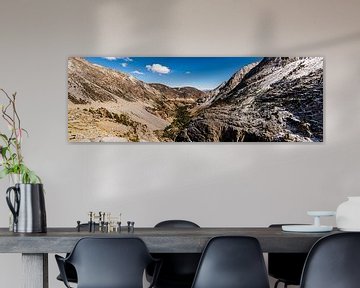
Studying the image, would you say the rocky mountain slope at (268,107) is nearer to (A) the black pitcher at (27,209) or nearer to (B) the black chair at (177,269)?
(B) the black chair at (177,269)

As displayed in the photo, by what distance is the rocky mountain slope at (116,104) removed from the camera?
534cm

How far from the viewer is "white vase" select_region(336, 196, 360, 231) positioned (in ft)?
11.2

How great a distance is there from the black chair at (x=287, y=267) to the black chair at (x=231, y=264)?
0.98 metres

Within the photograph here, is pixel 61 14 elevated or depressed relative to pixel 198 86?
elevated

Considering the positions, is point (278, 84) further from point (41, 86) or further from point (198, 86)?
point (41, 86)

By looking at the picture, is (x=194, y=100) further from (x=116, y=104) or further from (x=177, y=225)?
(x=177, y=225)

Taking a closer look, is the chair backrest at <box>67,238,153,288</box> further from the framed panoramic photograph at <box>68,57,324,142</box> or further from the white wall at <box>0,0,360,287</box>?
the framed panoramic photograph at <box>68,57,324,142</box>

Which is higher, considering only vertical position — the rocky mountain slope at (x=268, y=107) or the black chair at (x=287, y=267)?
the rocky mountain slope at (x=268, y=107)

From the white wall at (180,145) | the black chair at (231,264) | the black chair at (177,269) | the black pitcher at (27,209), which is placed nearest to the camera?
the black chair at (231,264)

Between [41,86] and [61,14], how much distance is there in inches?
24.1

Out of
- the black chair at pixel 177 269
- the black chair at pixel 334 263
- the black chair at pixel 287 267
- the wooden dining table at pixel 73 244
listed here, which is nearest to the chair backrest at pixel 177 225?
the black chair at pixel 177 269

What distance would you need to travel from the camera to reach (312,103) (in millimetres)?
5418

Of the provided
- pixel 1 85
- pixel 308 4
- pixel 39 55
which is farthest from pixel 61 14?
pixel 308 4

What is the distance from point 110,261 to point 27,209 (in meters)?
0.56
